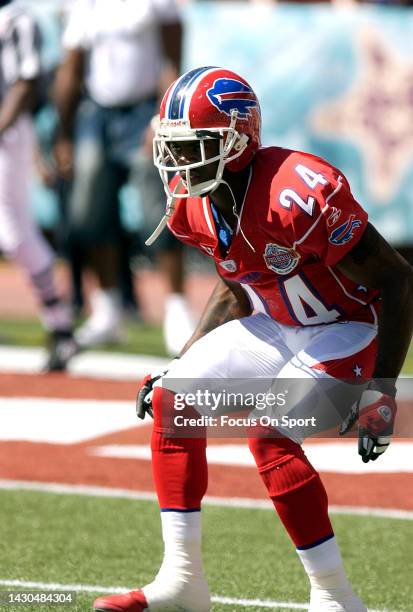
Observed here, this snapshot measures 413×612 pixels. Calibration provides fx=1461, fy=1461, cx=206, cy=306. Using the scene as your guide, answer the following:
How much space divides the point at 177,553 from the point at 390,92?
10.2 metres

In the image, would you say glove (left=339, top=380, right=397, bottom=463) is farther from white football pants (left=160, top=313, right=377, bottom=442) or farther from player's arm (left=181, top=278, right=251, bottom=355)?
player's arm (left=181, top=278, right=251, bottom=355)

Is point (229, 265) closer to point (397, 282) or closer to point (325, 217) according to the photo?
point (325, 217)

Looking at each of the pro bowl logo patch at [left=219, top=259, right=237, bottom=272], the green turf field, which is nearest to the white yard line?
the green turf field

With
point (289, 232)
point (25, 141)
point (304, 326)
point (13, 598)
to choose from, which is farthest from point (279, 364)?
point (25, 141)

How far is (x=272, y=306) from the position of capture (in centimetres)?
420

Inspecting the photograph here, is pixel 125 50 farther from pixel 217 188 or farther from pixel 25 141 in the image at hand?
pixel 217 188

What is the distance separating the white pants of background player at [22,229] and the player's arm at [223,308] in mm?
4153

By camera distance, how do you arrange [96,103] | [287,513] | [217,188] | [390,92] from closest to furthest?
1. [287,513]
2. [217,188]
3. [96,103]
4. [390,92]

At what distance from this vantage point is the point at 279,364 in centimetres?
408

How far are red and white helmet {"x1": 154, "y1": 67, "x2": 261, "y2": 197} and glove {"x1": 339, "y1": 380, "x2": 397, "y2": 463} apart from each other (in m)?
0.72

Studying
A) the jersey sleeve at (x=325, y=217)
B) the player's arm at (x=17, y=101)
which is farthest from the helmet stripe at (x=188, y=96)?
the player's arm at (x=17, y=101)

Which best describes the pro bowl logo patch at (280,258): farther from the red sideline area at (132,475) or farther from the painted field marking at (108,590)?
the red sideline area at (132,475)

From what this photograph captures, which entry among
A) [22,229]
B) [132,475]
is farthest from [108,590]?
[22,229]

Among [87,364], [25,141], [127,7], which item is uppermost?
[127,7]
